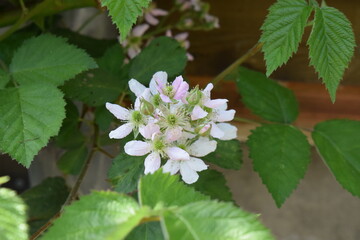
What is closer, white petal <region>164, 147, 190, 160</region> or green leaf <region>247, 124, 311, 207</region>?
white petal <region>164, 147, 190, 160</region>

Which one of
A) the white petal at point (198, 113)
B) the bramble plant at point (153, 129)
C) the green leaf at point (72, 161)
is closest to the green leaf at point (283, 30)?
the bramble plant at point (153, 129)

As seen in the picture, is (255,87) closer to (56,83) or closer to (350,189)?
(350,189)

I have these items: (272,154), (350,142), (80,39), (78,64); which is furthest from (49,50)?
(350,142)

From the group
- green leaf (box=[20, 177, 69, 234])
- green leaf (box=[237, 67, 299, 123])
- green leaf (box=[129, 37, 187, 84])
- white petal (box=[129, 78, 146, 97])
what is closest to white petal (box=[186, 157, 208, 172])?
white petal (box=[129, 78, 146, 97])

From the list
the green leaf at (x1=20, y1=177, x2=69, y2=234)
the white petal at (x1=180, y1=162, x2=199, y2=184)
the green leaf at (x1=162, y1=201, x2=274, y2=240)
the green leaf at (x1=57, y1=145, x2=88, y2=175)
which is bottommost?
the green leaf at (x1=20, y1=177, x2=69, y2=234)

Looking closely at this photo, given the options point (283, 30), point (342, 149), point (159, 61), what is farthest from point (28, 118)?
point (342, 149)

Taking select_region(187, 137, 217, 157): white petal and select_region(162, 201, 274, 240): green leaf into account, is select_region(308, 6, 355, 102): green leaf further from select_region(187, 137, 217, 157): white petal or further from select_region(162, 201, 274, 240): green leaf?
select_region(162, 201, 274, 240): green leaf

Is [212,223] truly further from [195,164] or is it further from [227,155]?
[227,155]
